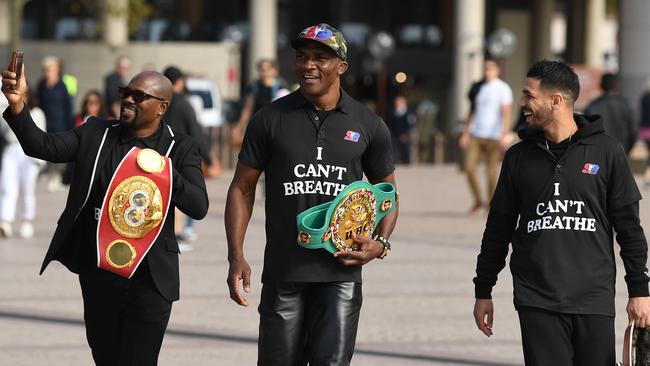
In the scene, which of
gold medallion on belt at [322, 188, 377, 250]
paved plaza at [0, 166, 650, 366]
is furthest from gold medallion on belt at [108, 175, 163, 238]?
paved plaza at [0, 166, 650, 366]

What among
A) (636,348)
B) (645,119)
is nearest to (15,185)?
(636,348)

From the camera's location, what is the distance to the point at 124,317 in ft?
20.1

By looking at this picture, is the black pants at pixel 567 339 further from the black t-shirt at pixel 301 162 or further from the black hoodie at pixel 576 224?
the black t-shirt at pixel 301 162

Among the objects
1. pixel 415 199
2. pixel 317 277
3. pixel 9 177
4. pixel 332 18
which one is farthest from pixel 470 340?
pixel 332 18

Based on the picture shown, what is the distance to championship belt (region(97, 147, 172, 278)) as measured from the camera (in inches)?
237

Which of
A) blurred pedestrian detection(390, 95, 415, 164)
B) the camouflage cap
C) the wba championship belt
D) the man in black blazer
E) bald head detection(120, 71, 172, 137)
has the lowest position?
blurred pedestrian detection(390, 95, 415, 164)

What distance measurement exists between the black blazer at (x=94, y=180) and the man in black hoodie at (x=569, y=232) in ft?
4.18

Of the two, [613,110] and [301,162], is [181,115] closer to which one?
[613,110]

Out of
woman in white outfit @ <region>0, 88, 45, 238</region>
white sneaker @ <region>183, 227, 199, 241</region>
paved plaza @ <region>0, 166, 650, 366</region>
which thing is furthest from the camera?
woman in white outfit @ <region>0, 88, 45, 238</region>

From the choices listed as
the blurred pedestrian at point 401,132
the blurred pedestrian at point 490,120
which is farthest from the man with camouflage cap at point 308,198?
the blurred pedestrian at point 401,132

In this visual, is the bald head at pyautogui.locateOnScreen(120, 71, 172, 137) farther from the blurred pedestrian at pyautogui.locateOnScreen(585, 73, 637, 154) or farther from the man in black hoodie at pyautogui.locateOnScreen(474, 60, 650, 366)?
the blurred pedestrian at pyautogui.locateOnScreen(585, 73, 637, 154)

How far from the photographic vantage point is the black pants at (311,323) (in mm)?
5906

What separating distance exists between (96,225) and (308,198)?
0.84 m

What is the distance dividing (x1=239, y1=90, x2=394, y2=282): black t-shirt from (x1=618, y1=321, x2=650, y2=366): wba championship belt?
1.04 meters
